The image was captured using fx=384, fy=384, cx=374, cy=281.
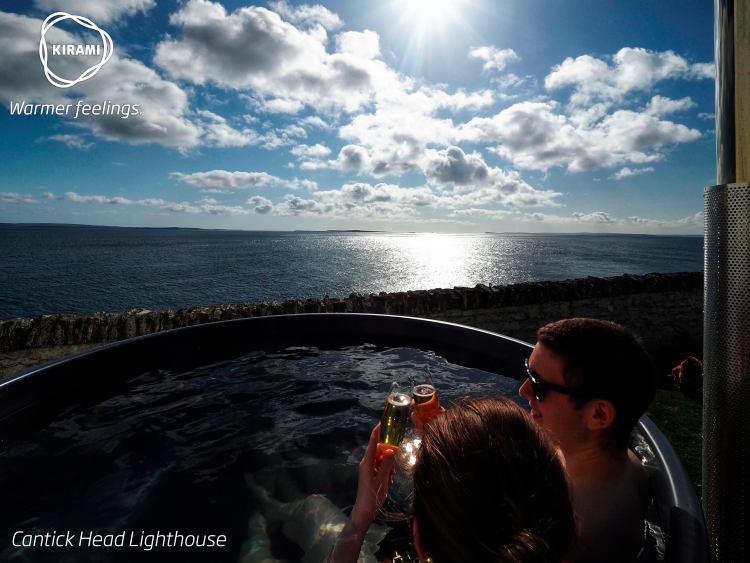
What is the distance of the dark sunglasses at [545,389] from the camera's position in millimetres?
1820

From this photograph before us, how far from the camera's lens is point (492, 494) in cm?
99

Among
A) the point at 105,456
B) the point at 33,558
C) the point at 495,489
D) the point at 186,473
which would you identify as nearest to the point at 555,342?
the point at 495,489

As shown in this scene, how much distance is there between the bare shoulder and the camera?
1529 millimetres

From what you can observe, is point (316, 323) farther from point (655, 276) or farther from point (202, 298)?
point (202, 298)

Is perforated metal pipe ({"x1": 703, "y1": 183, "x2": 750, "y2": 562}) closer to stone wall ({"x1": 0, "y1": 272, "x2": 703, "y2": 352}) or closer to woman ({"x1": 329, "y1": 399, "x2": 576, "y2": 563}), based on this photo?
woman ({"x1": 329, "y1": 399, "x2": 576, "y2": 563})

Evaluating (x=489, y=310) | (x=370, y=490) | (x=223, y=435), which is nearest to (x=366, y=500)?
(x=370, y=490)

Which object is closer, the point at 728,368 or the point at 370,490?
the point at 370,490

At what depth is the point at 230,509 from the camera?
2576 millimetres

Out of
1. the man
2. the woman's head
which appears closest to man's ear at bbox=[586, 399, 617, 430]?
the man

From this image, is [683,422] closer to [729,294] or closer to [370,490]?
[729,294]

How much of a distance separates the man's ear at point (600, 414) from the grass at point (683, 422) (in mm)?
2724

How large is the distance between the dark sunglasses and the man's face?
1 centimetres

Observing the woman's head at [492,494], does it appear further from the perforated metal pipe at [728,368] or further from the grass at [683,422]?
the grass at [683,422]

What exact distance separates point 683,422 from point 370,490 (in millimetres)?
5277
